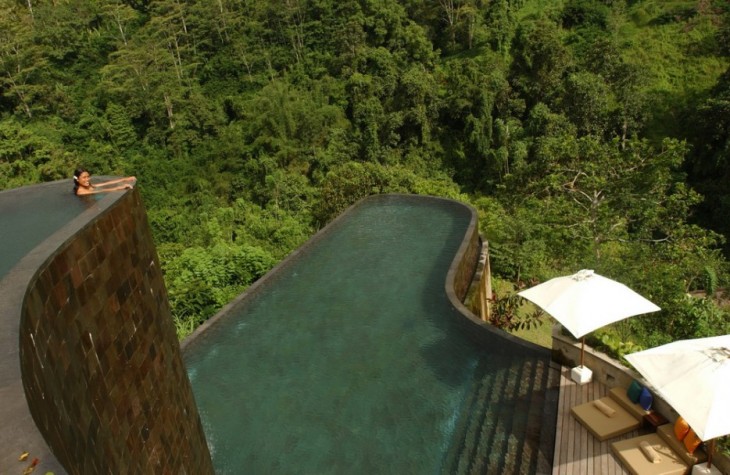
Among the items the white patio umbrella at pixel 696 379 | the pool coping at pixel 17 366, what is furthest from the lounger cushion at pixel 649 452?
the pool coping at pixel 17 366

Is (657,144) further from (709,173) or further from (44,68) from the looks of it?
(44,68)

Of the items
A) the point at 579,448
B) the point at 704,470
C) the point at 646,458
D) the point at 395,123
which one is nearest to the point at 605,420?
the point at 579,448

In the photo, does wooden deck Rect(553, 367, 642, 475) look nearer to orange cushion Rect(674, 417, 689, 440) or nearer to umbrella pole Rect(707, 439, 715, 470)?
orange cushion Rect(674, 417, 689, 440)

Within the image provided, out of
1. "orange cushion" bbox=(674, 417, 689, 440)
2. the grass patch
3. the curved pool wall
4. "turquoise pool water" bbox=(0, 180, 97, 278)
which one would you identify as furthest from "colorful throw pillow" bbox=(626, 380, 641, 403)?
the grass patch

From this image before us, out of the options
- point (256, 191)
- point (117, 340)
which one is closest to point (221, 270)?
point (117, 340)

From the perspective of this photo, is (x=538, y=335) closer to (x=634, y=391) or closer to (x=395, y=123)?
(x=634, y=391)

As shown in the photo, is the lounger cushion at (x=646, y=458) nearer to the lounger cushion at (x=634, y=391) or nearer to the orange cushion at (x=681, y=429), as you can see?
the orange cushion at (x=681, y=429)
